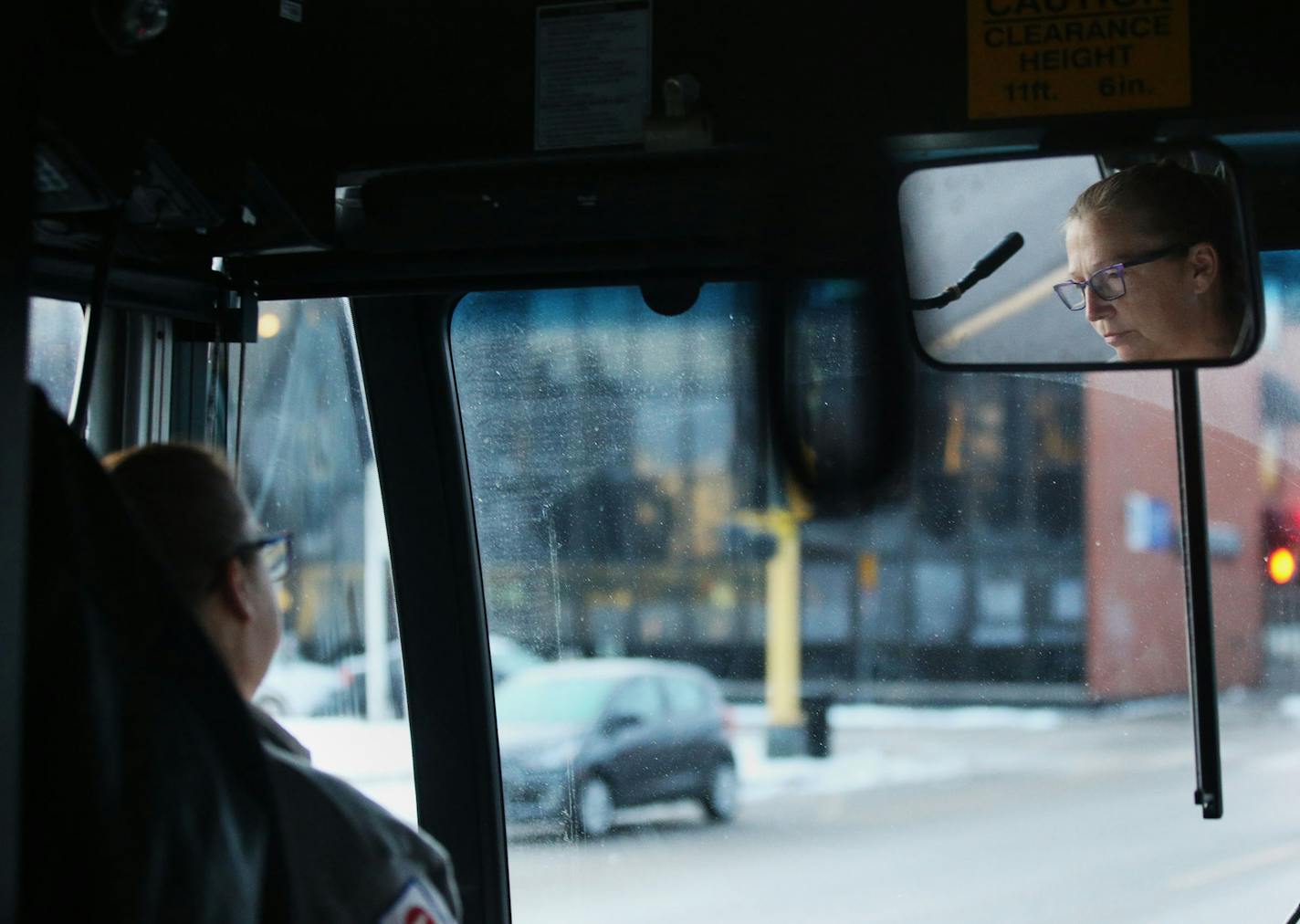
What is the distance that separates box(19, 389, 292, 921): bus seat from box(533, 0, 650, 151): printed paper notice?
107cm

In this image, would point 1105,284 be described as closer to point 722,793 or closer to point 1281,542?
point 1281,542

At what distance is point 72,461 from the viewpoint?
1248 mm

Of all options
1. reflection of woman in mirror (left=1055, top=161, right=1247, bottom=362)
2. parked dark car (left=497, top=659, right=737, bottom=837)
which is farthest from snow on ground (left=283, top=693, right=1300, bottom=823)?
reflection of woman in mirror (left=1055, top=161, right=1247, bottom=362)

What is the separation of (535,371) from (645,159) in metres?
0.80

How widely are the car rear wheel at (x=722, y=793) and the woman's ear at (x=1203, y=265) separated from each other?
2.08m

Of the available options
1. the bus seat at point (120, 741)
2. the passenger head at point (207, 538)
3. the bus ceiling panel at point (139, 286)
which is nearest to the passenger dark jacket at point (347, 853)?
the passenger head at point (207, 538)

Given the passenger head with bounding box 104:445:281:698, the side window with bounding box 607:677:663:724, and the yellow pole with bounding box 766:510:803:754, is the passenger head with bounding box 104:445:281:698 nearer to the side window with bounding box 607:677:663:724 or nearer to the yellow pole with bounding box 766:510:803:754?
the side window with bounding box 607:677:663:724

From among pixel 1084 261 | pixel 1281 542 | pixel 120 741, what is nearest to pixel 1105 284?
pixel 1084 261

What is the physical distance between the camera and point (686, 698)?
3.49m

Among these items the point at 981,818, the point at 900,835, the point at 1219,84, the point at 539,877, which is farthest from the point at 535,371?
the point at 981,818

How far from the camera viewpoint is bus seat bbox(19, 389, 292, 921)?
43.4 inches

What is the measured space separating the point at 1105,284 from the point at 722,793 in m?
2.09

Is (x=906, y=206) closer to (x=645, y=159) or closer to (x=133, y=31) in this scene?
(x=645, y=159)

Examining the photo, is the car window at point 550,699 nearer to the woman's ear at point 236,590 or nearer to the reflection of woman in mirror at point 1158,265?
the woman's ear at point 236,590
